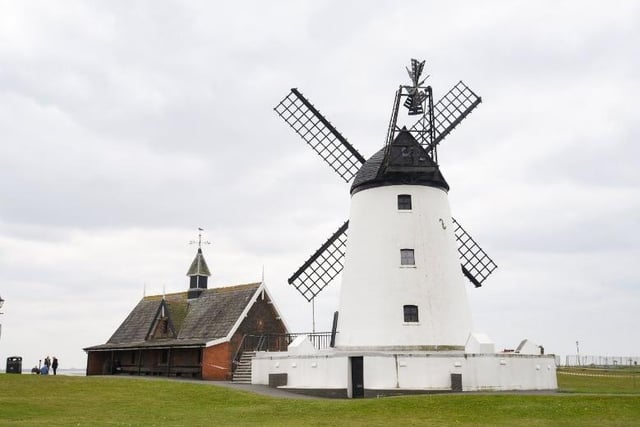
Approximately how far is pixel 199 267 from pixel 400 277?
1938 centimetres

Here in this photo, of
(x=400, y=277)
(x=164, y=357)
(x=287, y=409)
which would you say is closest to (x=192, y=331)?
(x=164, y=357)

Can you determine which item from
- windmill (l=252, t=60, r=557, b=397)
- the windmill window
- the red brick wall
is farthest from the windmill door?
the windmill window

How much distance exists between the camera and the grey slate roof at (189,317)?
37688mm

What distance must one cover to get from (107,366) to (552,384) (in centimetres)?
3004

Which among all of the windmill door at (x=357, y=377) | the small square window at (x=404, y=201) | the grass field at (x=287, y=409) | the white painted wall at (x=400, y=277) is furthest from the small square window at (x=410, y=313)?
the grass field at (x=287, y=409)

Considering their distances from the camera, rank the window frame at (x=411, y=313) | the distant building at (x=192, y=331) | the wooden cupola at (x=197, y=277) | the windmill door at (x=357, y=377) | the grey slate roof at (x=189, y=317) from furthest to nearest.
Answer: the wooden cupola at (x=197, y=277) < the grey slate roof at (x=189, y=317) < the distant building at (x=192, y=331) < the window frame at (x=411, y=313) < the windmill door at (x=357, y=377)

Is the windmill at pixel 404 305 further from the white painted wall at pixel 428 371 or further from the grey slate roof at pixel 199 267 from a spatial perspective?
the grey slate roof at pixel 199 267

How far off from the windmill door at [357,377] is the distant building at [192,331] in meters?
11.2

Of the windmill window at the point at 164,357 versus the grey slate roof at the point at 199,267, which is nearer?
the windmill window at the point at 164,357

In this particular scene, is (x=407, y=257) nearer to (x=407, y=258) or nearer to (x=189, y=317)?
(x=407, y=258)

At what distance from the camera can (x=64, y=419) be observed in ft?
62.8

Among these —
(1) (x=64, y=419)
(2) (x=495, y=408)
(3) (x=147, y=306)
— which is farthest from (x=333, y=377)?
(3) (x=147, y=306)

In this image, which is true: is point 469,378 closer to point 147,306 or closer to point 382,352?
point 382,352

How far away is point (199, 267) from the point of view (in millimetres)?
43469
